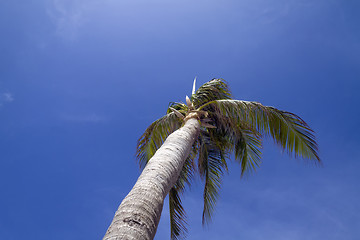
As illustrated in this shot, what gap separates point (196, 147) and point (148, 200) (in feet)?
16.0

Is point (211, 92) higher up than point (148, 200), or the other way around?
point (211, 92)

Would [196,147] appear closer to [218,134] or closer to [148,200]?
[218,134]

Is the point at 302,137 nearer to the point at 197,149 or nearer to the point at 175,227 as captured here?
the point at 197,149

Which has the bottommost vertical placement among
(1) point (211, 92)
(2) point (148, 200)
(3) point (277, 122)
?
(2) point (148, 200)

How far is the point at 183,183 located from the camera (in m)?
7.15

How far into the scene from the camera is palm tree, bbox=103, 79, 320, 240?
2818mm

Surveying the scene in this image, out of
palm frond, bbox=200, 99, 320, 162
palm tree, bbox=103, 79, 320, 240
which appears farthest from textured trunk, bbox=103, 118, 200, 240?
palm frond, bbox=200, 99, 320, 162

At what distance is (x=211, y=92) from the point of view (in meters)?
8.30

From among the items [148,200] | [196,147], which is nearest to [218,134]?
[196,147]

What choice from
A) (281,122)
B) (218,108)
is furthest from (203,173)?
(281,122)

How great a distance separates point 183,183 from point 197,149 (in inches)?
44.3

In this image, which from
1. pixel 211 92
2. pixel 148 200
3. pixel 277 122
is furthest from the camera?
pixel 211 92

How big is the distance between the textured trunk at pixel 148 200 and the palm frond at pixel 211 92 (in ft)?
12.0

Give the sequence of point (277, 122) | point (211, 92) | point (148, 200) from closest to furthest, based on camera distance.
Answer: point (148, 200) < point (277, 122) < point (211, 92)
